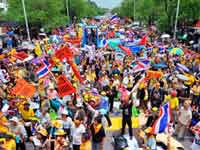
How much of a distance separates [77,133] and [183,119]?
11.6 feet

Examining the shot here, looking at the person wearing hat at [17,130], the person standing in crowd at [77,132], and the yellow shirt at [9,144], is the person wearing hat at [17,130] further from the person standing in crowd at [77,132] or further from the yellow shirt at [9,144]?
the person standing in crowd at [77,132]

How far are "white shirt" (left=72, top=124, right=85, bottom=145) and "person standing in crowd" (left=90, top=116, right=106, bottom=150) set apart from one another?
273mm

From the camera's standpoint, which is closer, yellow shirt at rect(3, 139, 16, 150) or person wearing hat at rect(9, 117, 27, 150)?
yellow shirt at rect(3, 139, 16, 150)

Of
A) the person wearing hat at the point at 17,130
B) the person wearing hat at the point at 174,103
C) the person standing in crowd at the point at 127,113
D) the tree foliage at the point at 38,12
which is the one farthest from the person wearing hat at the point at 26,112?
the tree foliage at the point at 38,12

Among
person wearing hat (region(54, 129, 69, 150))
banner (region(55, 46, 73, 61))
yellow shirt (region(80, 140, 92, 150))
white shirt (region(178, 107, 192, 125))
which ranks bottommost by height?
yellow shirt (region(80, 140, 92, 150))

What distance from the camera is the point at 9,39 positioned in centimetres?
2688

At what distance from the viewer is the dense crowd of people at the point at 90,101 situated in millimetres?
8664

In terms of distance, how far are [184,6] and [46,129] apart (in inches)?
923

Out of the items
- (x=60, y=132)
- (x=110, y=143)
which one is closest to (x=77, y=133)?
(x=60, y=132)

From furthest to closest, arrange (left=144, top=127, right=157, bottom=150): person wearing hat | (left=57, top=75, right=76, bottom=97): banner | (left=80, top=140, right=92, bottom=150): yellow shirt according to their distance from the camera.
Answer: (left=57, top=75, right=76, bottom=97): banner, (left=80, top=140, right=92, bottom=150): yellow shirt, (left=144, top=127, right=157, bottom=150): person wearing hat

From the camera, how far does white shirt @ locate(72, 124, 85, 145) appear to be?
28.0 feet

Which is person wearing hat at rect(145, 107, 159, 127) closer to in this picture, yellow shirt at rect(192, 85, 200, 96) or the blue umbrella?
yellow shirt at rect(192, 85, 200, 96)

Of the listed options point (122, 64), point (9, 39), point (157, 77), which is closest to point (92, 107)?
point (157, 77)

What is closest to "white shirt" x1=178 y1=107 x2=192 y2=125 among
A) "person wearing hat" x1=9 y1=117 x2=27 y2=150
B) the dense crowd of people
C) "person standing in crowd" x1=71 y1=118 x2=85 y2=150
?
the dense crowd of people
